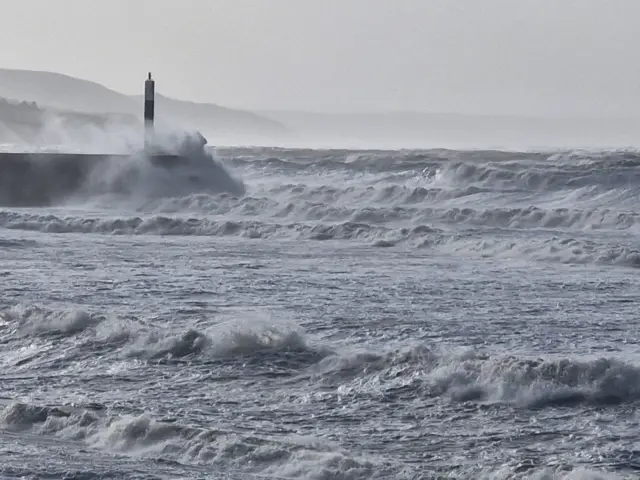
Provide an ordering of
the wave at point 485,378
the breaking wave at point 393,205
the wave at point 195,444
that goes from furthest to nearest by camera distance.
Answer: the breaking wave at point 393,205
the wave at point 485,378
the wave at point 195,444

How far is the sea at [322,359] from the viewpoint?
24.3 ft

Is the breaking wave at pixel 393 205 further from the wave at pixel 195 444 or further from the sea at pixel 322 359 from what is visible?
the wave at pixel 195 444

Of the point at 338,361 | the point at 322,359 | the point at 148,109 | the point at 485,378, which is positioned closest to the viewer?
the point at 485,378

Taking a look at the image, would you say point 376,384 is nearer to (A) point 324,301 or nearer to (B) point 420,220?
(A) point 324,301

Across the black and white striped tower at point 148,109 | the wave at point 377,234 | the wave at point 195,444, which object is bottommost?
the wave at point 377,234

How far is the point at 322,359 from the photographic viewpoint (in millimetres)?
9727

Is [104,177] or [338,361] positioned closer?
[338,361]

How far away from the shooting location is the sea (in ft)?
24.3

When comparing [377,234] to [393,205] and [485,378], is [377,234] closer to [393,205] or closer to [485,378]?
[393,205]

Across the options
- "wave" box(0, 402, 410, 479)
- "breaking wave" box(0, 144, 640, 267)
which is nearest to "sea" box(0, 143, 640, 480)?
"wave" box(0, 402, 410, 479)

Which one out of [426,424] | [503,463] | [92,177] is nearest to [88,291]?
Answer: [426,424]

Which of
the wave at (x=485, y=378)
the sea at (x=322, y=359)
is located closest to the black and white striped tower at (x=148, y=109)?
the sea at (x=322, y=359)

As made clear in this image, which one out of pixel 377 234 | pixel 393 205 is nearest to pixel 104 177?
pixel 393 205

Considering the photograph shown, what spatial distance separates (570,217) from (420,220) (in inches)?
113
